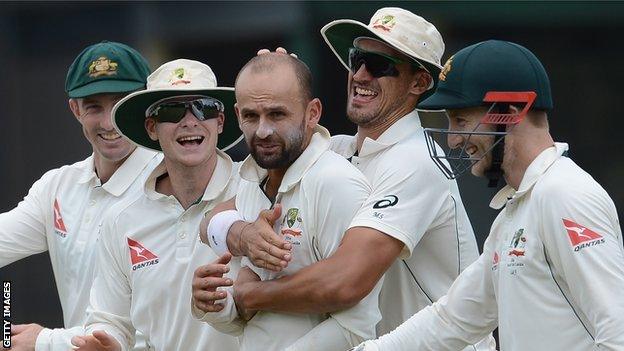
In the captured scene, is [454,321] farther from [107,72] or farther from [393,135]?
[107,72]

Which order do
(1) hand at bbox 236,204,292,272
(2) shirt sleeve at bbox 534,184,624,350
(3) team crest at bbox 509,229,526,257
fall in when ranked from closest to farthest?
(2) shirt sleeve at bbox 534,184,624,350 < (3) team crest at bbox 509,229,526,257 < (1) hand at bbox 236,204,292,272

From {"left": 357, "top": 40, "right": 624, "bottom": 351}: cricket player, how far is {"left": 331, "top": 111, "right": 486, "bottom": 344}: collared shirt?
20 cm

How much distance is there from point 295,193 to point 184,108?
2.38ft

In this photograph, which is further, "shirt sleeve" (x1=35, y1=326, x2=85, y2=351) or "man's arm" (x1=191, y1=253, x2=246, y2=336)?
"shirt sleeve" (x1=35, y1=326, x2=85, y2=351)

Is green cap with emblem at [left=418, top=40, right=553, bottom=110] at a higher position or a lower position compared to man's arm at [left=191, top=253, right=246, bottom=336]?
higher

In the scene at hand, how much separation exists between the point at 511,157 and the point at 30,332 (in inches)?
79.3

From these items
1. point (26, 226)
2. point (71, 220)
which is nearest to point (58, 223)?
point (71, 220)

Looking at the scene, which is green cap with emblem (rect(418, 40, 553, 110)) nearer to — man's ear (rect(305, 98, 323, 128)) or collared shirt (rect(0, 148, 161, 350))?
man's ear (rect(305, 98, 323, 128))

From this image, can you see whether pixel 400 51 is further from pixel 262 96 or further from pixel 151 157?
pixel 151 157

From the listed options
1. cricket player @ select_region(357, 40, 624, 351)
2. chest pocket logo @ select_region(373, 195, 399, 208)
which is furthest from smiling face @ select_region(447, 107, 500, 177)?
chest pocket logo @ select_region(373, 195, 399, 208)

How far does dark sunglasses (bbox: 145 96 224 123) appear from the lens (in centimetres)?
492

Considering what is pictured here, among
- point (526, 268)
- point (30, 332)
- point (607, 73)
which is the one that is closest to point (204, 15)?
point (607, 73)

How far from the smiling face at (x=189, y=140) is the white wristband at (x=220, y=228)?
419mm

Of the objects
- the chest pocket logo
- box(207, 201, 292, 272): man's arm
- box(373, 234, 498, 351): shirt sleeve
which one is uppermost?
the chest pocket logo
